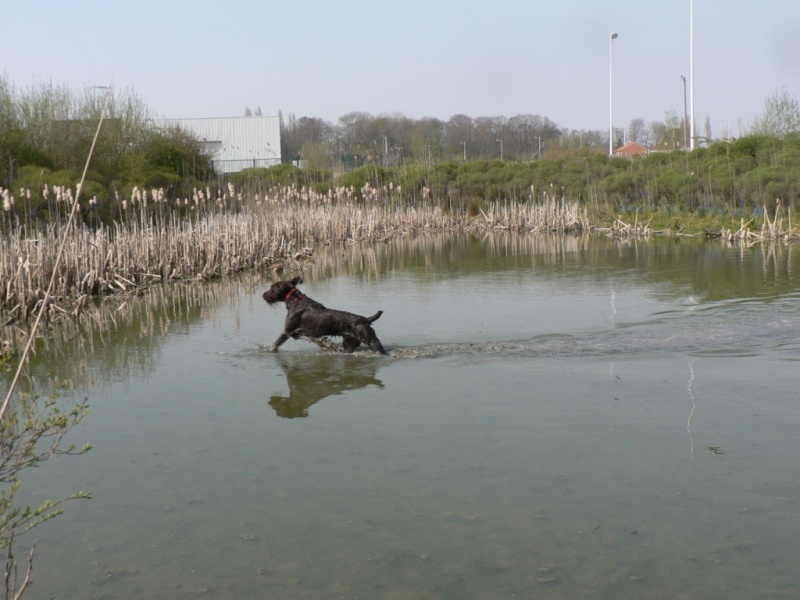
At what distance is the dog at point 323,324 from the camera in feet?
31.2

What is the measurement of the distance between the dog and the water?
0.21 metres

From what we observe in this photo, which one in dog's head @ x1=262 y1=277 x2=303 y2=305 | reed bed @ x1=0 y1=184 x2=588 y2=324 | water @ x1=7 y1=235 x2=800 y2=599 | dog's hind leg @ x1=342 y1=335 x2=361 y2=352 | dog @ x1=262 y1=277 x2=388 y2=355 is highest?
reed bed @ x1=0 y1=184 x2=588 y2=324

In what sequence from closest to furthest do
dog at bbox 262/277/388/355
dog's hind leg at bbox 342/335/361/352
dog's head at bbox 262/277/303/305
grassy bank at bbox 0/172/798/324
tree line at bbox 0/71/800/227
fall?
1. dog at bbox 262/277/388/355
2. dog's hind leg at bbox 342/335/361/352
3. dog's head at bbox 262/277/303/305
4. grassy bank at bbox 0/172/798/324
5. tree line at bbox 0/71/800/227

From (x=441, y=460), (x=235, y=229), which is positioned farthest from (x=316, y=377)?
(x=235, y=229)

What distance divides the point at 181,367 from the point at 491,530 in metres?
5.31

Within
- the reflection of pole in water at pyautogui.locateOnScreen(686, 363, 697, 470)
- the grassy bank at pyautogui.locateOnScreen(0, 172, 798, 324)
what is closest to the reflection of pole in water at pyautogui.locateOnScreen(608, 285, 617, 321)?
the reflection of pole in water at pyautogui.locateOnScreen(686, 363, 697, 470)

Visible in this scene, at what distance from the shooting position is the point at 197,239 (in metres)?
17.9

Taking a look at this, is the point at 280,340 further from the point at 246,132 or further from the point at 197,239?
the point at 246,132

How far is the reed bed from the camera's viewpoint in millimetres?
12539

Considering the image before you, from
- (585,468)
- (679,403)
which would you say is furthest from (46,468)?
(679,403)

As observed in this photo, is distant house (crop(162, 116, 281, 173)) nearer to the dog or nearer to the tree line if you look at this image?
the tree line

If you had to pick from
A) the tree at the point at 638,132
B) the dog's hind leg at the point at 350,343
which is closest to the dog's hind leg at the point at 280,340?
the dog's hind leg at the point at 350,343

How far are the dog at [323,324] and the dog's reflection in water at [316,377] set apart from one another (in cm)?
18

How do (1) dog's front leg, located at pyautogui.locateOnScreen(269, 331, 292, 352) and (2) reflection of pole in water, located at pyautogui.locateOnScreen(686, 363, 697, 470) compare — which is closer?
(2) reflection of pole in water, located at pyautogui.locateOnScreen(686, 363, 697, 470)
